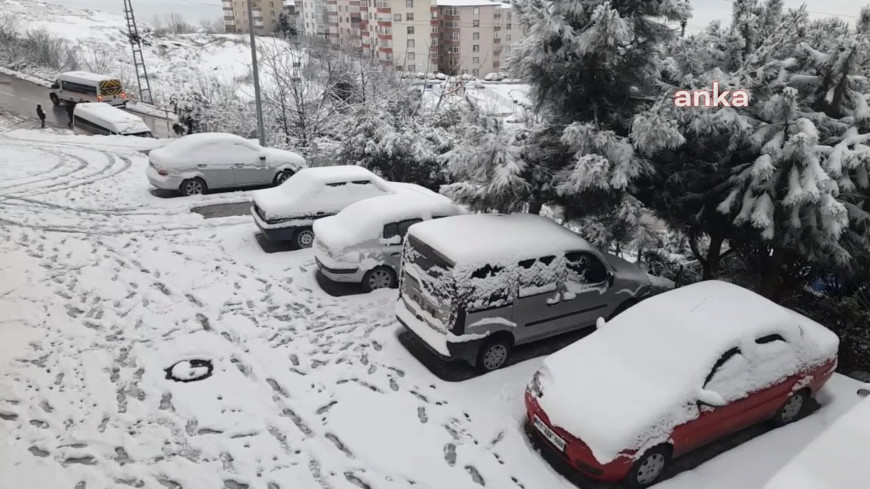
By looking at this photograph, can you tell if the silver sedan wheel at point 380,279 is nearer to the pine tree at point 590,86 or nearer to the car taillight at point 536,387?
the pine tree at point 590,86

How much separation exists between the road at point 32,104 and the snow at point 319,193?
20.6m

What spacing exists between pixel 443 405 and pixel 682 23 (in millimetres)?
7306

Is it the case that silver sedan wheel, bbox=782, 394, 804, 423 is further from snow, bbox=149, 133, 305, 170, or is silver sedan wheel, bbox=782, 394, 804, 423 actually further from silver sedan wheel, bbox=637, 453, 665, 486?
snow, bbox=149, 133, 305, 170

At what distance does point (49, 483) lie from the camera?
17.6 feet

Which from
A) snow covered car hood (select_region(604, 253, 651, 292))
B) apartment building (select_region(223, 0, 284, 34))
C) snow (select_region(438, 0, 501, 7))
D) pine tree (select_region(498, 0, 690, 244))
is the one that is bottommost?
snow covered car hood (select_region(604, 253, 651, 292))

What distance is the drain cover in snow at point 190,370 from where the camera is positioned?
714 cm

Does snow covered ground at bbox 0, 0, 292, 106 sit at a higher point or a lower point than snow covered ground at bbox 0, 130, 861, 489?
higher

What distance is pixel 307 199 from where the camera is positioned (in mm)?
11336

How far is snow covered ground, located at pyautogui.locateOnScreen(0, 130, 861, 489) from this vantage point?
573 centimetres

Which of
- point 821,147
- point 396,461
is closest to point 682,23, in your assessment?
point 821,147

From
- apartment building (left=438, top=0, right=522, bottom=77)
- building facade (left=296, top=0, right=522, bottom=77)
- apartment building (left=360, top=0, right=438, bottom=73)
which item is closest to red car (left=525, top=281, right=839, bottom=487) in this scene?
building facade (left=296, top=0, right=522, bottom=77)

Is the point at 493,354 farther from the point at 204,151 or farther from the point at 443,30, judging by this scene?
the point at 443,30

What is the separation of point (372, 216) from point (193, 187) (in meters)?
7.36

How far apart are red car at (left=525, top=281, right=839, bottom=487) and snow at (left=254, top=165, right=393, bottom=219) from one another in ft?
21.5
